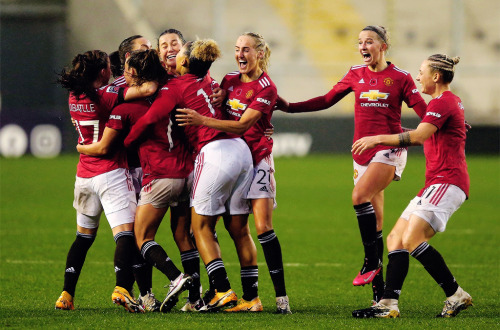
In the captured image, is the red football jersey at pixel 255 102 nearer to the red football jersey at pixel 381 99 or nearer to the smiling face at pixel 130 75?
the smiling face at pixel 130 75

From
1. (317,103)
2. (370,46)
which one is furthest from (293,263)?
(370,46)

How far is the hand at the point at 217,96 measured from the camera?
253 inches

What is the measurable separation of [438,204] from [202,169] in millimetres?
1771

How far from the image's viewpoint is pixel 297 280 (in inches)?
328

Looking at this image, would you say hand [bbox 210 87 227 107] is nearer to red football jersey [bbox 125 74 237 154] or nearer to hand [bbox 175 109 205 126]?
red football jersey [bbox 125 74 237 154]

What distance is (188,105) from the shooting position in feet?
20.8

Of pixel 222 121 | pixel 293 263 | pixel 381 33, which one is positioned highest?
pixel 381 33

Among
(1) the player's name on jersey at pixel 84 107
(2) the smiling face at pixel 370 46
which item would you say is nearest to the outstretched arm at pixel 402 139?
(2) the smiling face at pixel 370 46

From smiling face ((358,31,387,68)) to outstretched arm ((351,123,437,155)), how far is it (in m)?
1.03

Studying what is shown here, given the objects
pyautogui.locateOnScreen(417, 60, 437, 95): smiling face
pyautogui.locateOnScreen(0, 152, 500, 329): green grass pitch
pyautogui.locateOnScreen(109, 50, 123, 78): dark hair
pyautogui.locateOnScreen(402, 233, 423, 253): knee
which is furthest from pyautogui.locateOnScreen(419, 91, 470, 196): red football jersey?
pyautogui.locateOnScreen(109, 50, 123, 78): dark hair

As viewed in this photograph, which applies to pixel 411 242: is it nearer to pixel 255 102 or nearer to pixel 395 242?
pixel 395 242

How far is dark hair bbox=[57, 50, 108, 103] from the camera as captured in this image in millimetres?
6301

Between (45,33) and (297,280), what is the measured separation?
83.7ft

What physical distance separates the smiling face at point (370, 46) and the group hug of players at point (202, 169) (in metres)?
0.65
